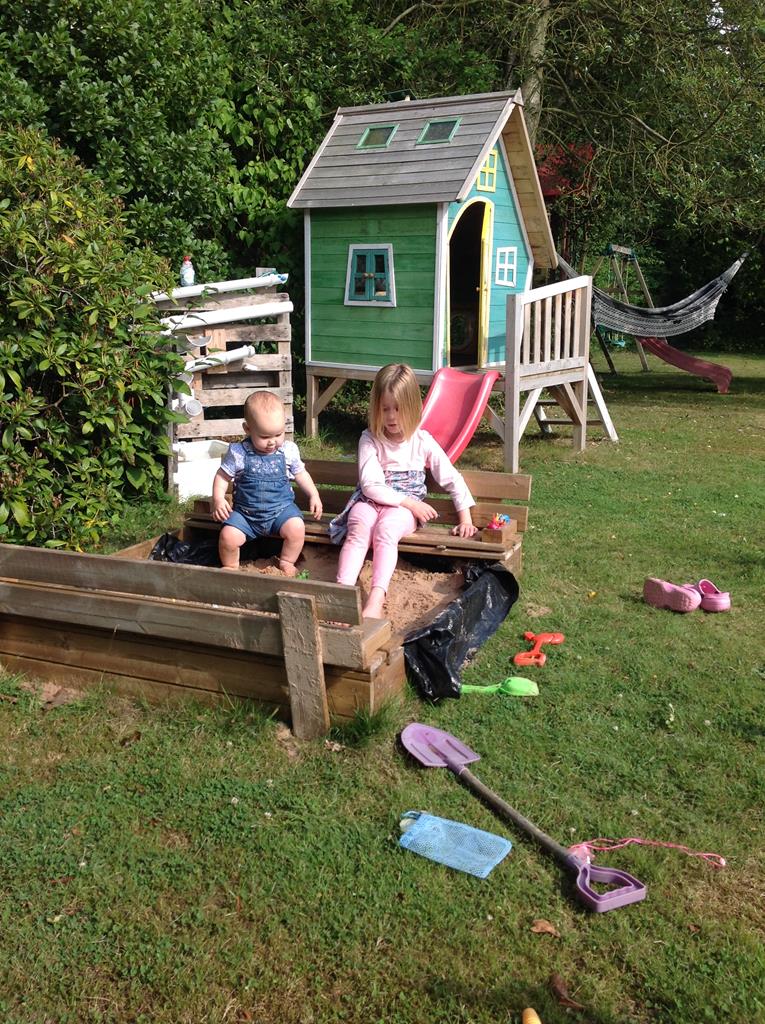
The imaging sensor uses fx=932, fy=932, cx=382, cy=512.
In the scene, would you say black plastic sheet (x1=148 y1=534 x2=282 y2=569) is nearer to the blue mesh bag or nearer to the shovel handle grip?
the blue mesh bag

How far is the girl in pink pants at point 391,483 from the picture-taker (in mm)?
4871

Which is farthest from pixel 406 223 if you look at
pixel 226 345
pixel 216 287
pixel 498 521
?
pixel 498 521

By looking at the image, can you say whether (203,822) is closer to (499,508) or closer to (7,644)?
(7,644)

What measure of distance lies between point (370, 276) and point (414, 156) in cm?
126

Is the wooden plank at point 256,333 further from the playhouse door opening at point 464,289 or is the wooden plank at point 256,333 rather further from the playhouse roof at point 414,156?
the playhouse door opening at point 464,289

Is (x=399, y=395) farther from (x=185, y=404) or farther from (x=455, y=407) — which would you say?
(x=185, y=404)

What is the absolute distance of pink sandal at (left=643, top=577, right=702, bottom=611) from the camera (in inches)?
197

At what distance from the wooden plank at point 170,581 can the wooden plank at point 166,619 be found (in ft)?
0.15

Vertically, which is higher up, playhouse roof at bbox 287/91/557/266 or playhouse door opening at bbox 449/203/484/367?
playhouse roof at bbox 287/91/557/266

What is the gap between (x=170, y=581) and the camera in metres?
3.81

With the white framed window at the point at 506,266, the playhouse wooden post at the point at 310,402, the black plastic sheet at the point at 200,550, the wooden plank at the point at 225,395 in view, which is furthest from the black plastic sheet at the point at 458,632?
the white framed window at the point at 506,266

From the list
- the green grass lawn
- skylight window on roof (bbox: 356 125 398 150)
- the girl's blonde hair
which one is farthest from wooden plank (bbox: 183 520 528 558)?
skylight window on roof (bbox: 356 125 398 150)

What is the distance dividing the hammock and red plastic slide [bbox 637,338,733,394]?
441 millimetres

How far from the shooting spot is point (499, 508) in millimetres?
5617
